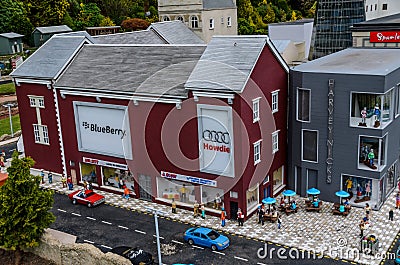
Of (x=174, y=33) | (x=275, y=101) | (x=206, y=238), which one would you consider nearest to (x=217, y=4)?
(x=174, y=33)

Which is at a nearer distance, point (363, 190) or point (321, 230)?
point (321, 230)

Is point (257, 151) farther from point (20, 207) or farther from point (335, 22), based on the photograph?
point (335, 22)

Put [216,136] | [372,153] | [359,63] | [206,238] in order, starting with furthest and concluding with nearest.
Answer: [359,63], [372,153], [216,136], [206,238]

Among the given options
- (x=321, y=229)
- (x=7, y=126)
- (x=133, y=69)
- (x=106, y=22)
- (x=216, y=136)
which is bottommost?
(x=321, y=229)

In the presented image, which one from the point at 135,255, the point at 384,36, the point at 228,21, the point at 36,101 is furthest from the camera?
the point at 228,21

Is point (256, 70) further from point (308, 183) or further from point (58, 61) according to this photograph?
point (58, 61)

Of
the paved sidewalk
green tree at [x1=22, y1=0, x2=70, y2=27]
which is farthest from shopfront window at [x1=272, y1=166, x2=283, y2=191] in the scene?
green tree at [x1=22, y1=0, x2=70, y2=27]

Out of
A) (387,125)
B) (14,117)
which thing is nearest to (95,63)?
(387,125)
